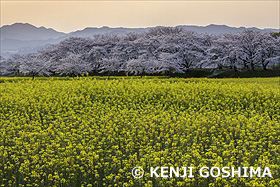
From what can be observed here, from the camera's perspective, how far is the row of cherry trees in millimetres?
45719

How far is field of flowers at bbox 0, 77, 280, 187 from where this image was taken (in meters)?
7.18

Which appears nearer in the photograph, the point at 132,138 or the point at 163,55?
the point at 132,138

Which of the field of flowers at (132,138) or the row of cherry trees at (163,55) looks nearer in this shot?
the field of flowers at (132,138)

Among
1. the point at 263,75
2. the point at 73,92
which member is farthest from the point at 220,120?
the point at 263,75

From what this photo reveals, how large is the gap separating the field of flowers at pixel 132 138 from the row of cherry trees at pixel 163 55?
2858 centimetres

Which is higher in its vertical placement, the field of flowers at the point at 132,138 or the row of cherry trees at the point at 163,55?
the row of cherry trees at the point at 163,55

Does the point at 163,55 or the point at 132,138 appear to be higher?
the point at 163,55

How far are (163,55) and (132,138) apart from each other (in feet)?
124

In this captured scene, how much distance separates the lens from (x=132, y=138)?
9633 mm

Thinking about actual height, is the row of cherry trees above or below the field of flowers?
above

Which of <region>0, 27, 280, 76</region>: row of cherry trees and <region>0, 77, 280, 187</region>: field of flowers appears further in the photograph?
<region>0, 27, 280, 76</region>: row of cherry trees

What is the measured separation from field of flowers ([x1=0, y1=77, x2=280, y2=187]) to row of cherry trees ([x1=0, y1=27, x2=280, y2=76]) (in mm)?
28584

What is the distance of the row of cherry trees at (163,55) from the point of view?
45.7 metres

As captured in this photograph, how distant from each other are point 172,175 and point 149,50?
4778 cm
